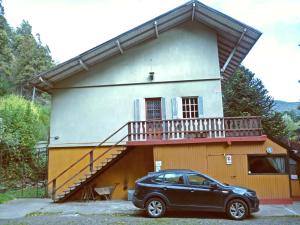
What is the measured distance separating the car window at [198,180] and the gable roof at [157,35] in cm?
819

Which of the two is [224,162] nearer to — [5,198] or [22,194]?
[5,198]

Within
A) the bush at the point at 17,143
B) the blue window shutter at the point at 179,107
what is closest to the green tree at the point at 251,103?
the blue window shutter at the point at 179,107

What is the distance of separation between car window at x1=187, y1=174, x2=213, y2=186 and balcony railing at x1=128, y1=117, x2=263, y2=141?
353cm

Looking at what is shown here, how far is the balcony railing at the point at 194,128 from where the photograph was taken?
1405 centimetres

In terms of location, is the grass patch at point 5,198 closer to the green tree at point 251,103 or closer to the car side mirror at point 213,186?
the car side mirror at point 213,186

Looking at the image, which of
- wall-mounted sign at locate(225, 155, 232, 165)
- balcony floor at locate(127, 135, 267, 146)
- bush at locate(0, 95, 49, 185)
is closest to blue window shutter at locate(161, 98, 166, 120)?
balcony floor at locate(127, 135, 267, 146)

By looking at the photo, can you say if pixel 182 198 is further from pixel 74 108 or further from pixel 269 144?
pixel 74 108

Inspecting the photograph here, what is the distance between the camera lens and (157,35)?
16578 millimetres

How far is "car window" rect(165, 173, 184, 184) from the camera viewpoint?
10924 mm

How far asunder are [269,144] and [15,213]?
35.5 feet

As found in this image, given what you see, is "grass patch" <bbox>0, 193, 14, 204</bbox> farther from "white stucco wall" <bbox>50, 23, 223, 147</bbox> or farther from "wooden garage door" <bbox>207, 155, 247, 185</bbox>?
"wooden garage door" <bbox>207, 155, 247, 185</bbox>

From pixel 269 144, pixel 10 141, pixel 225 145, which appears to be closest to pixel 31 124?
pixel 10 141

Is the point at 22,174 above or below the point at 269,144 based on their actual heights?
below

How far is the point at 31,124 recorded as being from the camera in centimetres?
2241
